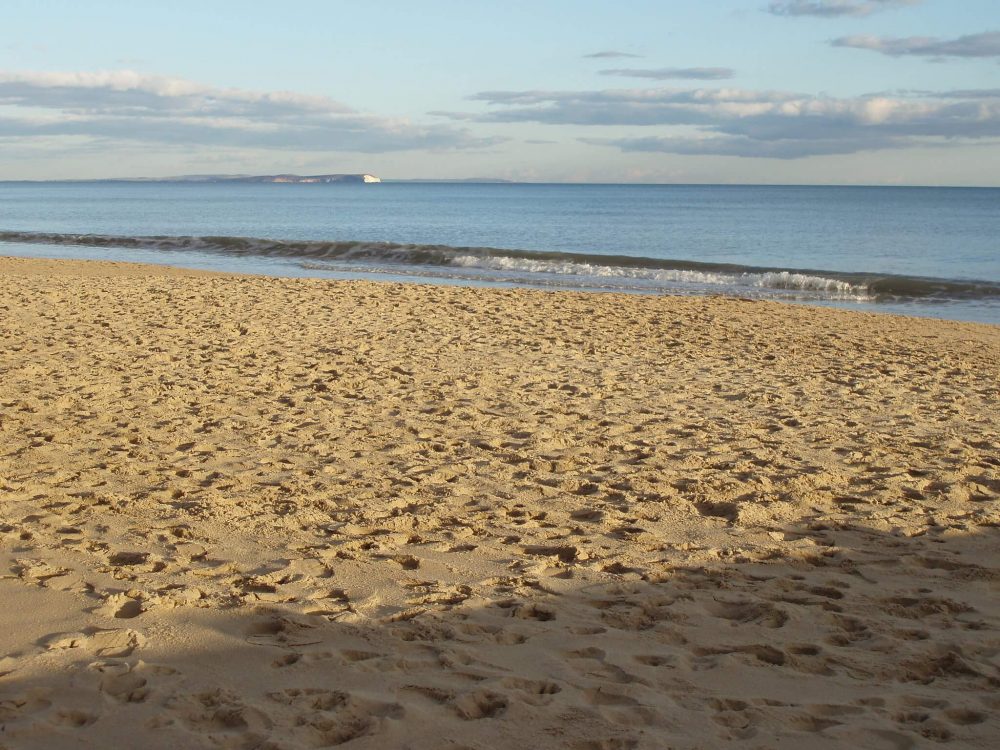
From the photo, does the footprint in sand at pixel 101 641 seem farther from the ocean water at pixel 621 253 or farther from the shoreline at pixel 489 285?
the ocean water at pixel 621 253

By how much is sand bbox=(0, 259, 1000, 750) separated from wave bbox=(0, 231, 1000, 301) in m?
13.5

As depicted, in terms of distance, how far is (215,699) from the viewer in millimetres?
2973

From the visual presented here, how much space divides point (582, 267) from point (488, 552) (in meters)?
22.3

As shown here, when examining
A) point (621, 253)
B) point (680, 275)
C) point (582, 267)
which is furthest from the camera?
point (621, 253)

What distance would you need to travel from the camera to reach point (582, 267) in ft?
86.3

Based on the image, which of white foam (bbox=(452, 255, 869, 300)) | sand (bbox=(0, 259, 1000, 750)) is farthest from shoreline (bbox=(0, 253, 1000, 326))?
sand (bbox=(0, 259, 1000, 750))

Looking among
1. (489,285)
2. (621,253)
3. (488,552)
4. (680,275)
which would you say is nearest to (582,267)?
(680,275)

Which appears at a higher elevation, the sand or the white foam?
the white foam

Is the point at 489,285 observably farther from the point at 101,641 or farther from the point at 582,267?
the point at 101,641

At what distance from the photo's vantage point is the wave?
22.1 meters

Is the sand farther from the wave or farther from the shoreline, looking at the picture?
the wave

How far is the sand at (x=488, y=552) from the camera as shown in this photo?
2980 mm

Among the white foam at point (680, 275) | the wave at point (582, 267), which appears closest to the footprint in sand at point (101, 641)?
the wave at point (582, 267)

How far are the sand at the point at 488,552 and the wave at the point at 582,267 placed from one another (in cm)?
1349
